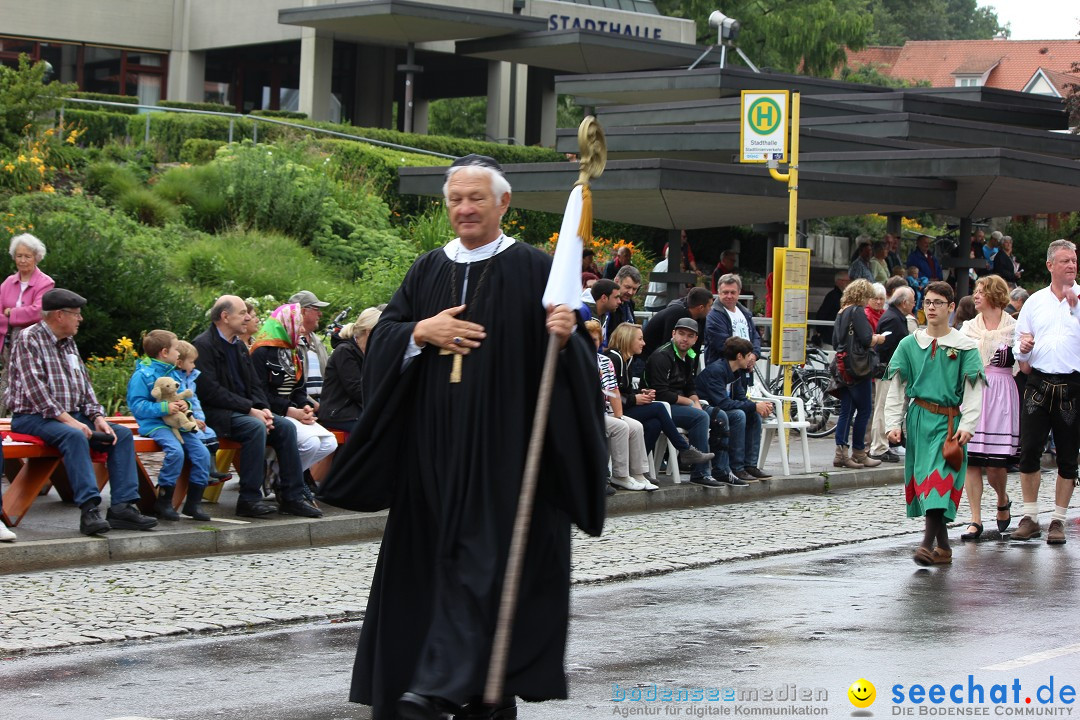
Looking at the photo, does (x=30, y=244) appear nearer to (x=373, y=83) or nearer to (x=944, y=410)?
(x=944, y=410)

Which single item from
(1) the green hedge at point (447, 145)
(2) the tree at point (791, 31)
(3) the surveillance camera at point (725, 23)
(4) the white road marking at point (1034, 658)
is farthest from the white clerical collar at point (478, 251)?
(2) the tree at point (791, 31)

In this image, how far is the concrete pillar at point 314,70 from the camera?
4153 centimetres

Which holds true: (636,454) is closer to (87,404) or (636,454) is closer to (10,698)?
(87,404)

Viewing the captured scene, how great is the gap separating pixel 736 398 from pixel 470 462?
940 centimetres

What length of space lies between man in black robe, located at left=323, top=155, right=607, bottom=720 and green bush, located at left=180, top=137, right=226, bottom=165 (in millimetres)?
22575

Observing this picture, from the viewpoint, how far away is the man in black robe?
572cm

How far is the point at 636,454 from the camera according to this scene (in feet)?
46.1

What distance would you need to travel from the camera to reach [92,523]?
10.5 metres

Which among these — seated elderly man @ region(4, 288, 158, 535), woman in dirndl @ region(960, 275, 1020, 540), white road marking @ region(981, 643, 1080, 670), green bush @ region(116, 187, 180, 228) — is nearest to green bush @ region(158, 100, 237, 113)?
green bush @ region(116, 187, 180, 228)

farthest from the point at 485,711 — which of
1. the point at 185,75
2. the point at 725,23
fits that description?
the point at 185,75

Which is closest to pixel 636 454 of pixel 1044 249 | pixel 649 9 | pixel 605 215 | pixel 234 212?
pixel 605 215

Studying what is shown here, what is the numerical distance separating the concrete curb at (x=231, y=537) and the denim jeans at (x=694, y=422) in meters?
0.41

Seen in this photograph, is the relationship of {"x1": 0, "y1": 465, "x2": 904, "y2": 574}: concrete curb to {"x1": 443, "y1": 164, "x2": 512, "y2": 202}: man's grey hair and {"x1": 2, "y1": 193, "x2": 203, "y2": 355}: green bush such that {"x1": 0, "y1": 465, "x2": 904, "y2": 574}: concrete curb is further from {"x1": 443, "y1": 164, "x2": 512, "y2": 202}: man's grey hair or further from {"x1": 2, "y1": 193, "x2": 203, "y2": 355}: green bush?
{"x1": 443, "y1": 164, "x2": 512, "y2": 202}: man's grey hair

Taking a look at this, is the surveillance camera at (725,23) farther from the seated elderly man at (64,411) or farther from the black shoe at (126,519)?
the black shoe at (126,519)
